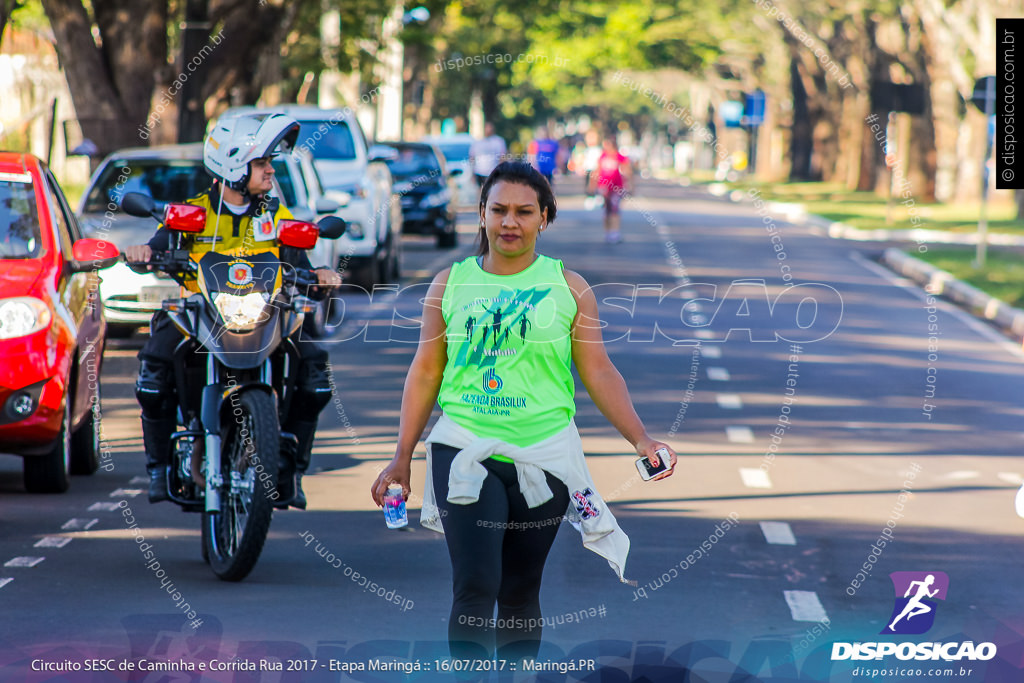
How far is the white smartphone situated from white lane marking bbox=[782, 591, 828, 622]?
1790mm

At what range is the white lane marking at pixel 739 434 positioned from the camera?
1069cm

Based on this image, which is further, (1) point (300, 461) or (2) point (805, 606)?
(1) point (300, 461)

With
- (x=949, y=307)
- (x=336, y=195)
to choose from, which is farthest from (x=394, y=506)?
(x=949, y=307)

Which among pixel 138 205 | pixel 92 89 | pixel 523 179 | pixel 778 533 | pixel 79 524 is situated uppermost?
pixel 92 89

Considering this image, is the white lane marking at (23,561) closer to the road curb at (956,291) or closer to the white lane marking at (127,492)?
the white lane marking at (127,492)

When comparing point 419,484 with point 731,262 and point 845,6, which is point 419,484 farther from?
point 845,6

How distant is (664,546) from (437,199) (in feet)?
67.3

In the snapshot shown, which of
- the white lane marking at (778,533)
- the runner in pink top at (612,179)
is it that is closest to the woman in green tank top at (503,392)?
the white lane marking at (778,533)

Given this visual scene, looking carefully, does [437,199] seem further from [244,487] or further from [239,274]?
[244,487]

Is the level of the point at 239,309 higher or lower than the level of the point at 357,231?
higher

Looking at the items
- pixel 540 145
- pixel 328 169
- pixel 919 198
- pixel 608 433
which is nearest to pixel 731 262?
pixel 328 169

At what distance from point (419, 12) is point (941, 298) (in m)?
17.1

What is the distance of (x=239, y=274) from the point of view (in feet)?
22.9

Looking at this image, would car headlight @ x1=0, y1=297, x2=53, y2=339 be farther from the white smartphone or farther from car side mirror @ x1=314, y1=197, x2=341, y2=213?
car side mirror @ x1=314, y1=197, x2=341, y2=213
